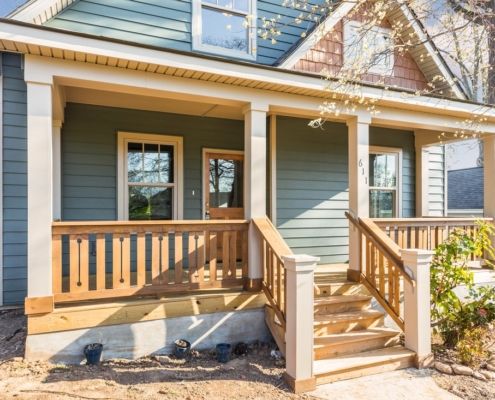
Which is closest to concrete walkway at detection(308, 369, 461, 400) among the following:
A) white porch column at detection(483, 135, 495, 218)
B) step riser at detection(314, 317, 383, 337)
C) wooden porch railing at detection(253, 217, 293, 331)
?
step riser at detection(314, 317, 383, 337)

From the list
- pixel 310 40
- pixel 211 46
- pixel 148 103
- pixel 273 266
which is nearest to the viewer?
pixel 273 266

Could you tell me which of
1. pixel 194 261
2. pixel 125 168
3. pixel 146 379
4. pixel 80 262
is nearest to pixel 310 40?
pixel 125 168

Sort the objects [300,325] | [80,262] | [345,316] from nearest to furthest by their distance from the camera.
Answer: [300,325]
[80,262]
[345,316]

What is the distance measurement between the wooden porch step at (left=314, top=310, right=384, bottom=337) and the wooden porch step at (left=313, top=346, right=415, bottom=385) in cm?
33

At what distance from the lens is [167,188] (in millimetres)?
5883

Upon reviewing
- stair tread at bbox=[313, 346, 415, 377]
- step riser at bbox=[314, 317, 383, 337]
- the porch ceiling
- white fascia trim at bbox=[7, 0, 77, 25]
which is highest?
white fascia trim at bbox=[7, 0, 77, 25]

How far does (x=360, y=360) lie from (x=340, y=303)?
81 centimetres

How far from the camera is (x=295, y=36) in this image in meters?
6.46

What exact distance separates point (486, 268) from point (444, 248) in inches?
95.3

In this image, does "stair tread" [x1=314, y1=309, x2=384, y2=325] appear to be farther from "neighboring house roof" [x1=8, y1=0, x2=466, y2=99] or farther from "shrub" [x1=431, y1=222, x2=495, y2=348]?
"neighboring house roof" [x1=8, y1=0, x2=466, y2=99]

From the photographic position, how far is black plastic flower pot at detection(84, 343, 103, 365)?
347 cm

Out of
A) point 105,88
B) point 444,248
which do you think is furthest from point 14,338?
point 444,248

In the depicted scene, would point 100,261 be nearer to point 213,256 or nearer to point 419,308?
point 213,256

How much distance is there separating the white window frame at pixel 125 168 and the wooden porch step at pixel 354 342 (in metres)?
3.05
